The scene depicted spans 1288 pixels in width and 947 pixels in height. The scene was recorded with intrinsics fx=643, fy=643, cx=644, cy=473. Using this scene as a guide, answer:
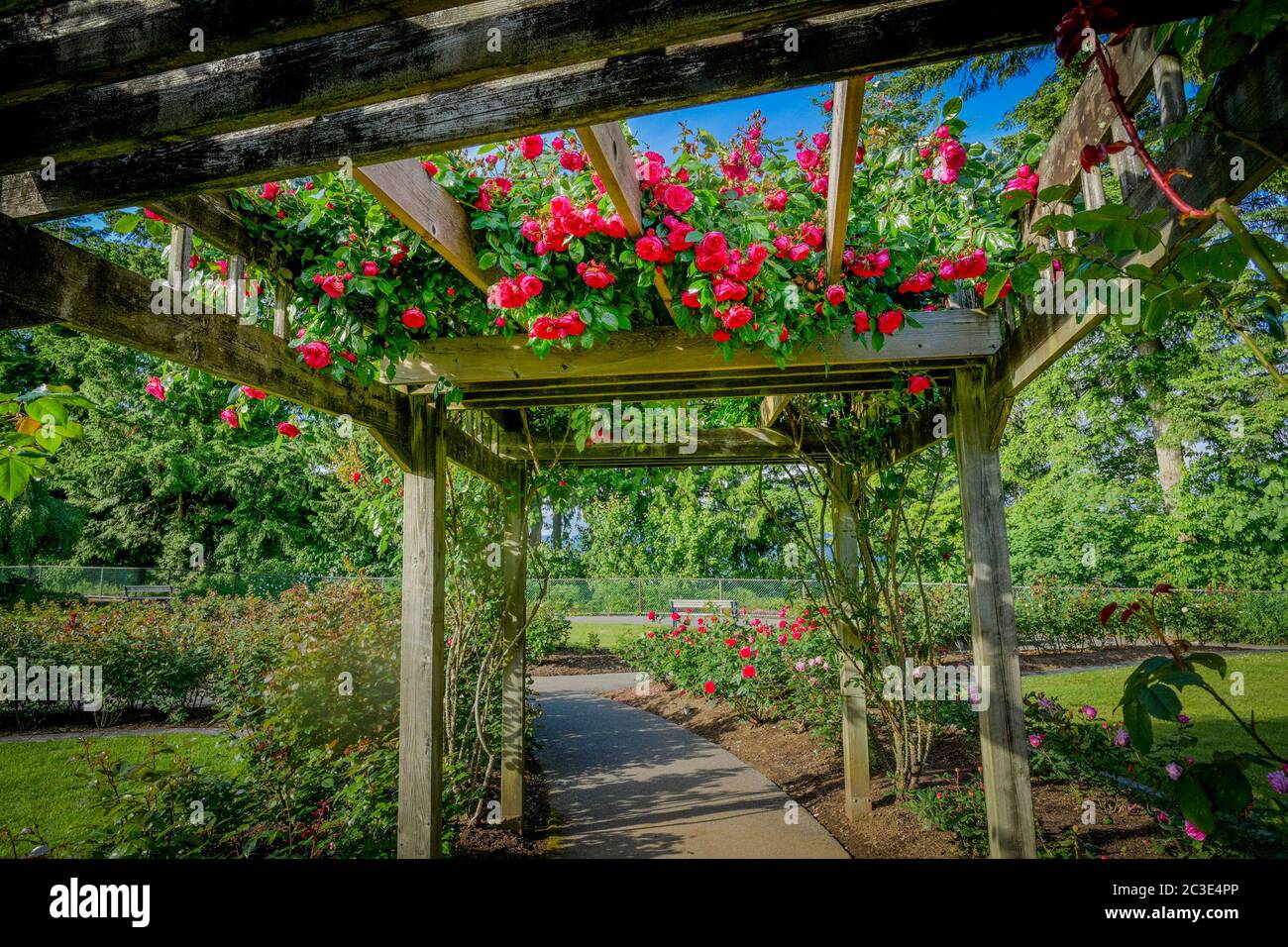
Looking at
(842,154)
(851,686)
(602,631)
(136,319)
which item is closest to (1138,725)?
(842,154)

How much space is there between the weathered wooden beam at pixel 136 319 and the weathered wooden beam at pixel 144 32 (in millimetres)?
399

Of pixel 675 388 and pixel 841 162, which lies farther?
pixel 675 388

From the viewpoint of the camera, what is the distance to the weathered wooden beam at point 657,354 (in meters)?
2.67

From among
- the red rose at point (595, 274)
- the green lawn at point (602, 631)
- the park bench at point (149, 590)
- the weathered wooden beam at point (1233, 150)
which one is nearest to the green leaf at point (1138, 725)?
the weathered wooden beam at point (1233, 150)

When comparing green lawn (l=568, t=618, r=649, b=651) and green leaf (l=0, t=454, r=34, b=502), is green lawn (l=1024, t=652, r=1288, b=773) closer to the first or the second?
green leaf (l=0, t=454, r=34, b=502)

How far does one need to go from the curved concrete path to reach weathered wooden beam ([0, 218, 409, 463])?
286 centimetres

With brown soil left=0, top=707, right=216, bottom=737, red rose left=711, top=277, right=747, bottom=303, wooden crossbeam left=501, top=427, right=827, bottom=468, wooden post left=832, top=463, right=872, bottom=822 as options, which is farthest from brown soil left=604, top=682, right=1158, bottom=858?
brown soil left=0, top=707, right=216, bottom=737

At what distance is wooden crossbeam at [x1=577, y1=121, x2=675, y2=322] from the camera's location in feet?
4.85

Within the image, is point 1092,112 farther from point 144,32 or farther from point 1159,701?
point 144,32

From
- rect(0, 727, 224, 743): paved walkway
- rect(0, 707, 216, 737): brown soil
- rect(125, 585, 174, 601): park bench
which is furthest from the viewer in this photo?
rect(125, 585, 174, 601): park bench

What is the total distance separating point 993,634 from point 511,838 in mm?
2904

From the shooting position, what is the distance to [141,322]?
1.66 metres

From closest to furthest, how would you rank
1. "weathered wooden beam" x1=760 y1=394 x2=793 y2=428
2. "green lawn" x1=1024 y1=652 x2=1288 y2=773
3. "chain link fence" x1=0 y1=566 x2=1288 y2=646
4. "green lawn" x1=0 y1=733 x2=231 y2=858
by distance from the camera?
"weathered wooden beam" x1=760 y1=394 x2=793 y2=428
"green lawn" x1=0 y1=733 x2=231 y2=858
"green lawn" x1=1024 y1=652 x2=1288 y2=773
"chain link fence" x1=0 y1=566 x2=1288 y2=646

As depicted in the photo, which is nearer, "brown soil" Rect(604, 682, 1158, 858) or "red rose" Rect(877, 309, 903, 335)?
"red rose" Rect(877, 309, 903, 335)
